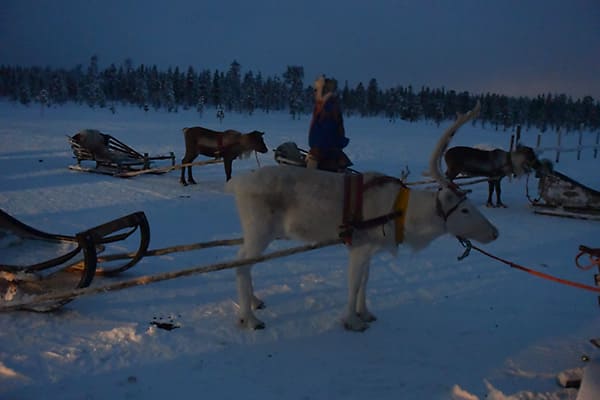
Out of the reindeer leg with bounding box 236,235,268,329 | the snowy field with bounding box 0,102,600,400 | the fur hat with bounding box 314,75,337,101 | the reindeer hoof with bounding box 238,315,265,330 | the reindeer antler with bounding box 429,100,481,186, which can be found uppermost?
the fur hat with bounding box 314,75,337,101

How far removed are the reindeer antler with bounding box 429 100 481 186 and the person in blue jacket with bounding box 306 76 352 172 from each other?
2697mm

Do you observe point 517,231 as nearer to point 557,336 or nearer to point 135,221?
point 557,336

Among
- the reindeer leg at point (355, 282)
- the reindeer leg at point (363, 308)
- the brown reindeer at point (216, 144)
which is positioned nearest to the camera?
the reindeer leg at point (355, 282)

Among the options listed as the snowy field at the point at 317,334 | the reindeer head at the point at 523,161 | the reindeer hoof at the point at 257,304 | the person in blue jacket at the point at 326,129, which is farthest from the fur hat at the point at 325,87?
the reindeer head at the point at 523,161

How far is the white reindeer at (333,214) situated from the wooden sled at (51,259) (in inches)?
52.5

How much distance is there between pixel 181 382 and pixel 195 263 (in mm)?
2971

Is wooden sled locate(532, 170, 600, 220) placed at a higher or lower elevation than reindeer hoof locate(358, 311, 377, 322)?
higher

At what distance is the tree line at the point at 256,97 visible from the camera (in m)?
98.1

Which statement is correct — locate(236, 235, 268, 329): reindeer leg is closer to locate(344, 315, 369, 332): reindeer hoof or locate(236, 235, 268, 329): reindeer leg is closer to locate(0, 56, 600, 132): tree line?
locate(344, 315, 369, 332): reindeer hoof

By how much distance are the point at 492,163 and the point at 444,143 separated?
941cm

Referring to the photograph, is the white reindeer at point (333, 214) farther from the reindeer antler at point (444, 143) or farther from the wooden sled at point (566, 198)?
the wooden sled at point (566, 198)

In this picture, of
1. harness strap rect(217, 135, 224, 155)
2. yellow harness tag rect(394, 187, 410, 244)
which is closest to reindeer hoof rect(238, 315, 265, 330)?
yellow harness tag rect(394, 187, 410, 244)

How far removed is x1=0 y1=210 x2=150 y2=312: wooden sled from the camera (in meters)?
4.42

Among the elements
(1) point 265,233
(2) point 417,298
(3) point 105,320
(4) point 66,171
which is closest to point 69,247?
(3) point 105,320
